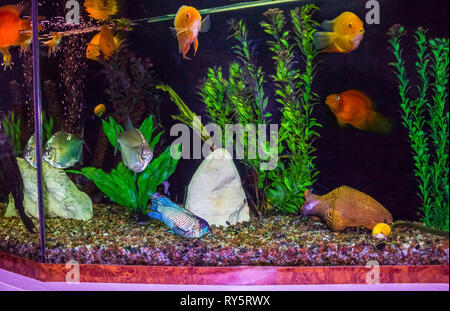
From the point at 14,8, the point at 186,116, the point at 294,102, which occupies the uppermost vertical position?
the point at 14,8

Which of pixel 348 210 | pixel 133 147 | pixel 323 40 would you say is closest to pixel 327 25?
pixel 323 40

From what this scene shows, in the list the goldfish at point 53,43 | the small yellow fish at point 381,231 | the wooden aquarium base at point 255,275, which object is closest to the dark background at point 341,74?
the goldfish at point 53,43

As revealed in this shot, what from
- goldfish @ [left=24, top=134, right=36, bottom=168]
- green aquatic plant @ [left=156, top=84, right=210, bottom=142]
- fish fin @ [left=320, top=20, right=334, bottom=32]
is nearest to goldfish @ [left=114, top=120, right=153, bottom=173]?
green aquatic plant @ [left=156, top=84, right=210, bottom=142]

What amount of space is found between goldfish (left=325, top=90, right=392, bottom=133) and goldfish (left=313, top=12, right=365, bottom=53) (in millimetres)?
351

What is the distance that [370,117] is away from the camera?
10.2 feet

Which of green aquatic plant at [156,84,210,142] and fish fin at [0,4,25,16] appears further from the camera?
green aquatic plant at [156,84,210,142]

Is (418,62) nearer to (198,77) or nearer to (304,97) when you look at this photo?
(304,97)

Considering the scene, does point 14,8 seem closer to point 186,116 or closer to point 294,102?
point 186,116

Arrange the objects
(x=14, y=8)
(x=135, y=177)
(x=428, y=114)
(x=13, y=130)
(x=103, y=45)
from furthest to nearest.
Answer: (x=135, y=177)
(x=103, y=45)
(x=13, y=130)
(x=428, y=114)
(x=14, y=8)

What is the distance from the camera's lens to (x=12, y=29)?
9.73 feet

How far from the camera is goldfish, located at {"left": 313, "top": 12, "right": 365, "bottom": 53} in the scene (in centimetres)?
296

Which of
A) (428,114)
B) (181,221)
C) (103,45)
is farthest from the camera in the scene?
(103,45)

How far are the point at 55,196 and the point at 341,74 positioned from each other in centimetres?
261

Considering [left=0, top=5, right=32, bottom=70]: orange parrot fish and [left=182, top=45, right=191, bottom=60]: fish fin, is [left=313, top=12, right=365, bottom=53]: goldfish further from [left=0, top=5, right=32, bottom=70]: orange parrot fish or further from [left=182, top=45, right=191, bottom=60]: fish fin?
[left=0, top=5, right=32, bottom=70]: orange parrot fish
